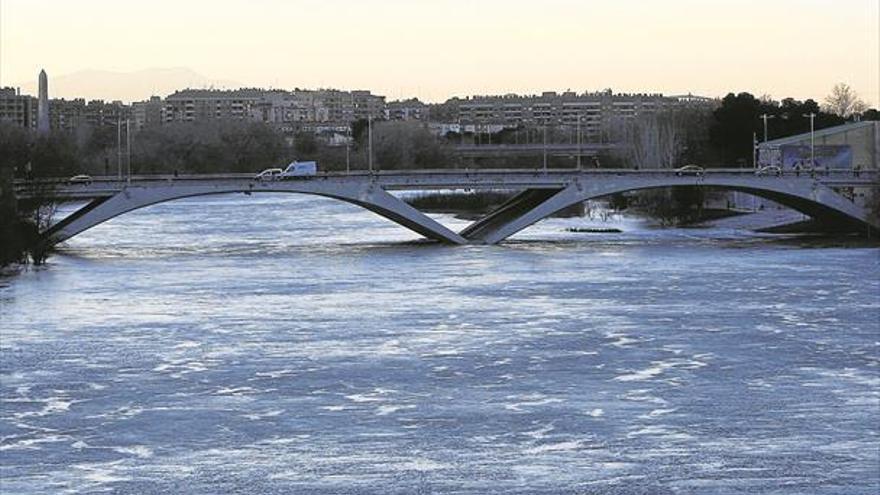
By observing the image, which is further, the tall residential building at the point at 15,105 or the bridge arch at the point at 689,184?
the tall residential building at the point at 15,105

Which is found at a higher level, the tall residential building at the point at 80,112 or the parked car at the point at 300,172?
Answer: the tall residential building at the point at 80,112

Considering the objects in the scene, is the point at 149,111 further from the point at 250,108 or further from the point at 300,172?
the point at 300,172

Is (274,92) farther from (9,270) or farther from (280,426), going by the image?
(280,426)

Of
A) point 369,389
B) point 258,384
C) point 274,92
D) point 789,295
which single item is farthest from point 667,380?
point 274,92

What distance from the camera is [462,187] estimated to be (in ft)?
171

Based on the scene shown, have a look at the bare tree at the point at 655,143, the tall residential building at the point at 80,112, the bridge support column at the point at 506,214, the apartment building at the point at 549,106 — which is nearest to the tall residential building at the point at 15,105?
the tall residential building at the point at 80,112

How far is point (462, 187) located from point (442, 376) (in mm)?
27935

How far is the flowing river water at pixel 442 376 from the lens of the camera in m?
18.5

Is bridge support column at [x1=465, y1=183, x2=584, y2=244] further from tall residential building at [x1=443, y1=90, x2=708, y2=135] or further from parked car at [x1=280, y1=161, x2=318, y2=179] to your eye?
tall residential building at [x1=443, y1=90, x2=708, y2=135]

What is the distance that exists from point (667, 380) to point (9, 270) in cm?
2131

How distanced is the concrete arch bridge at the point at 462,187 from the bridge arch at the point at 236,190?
0.09ft

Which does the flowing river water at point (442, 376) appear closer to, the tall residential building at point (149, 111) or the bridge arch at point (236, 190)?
the bridge arch at point (236, 190)

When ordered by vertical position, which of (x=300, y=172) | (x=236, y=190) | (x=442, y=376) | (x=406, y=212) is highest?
(x=300, y=172)

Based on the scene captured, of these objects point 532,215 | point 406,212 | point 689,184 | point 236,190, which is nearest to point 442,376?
point 406,212
